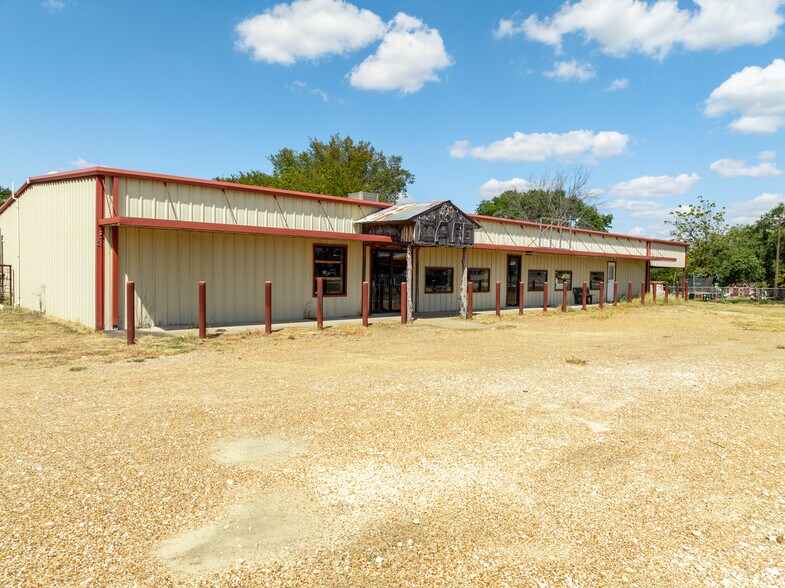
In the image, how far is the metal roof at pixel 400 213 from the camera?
1659cm

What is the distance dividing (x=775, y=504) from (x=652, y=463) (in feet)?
3.01

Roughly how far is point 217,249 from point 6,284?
39.0ft

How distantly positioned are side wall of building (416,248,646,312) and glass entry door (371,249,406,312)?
0.92 metres

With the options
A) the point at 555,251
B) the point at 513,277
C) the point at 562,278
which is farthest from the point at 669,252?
the point at 513,277

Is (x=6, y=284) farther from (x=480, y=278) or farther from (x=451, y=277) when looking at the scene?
(x=480, y=278)

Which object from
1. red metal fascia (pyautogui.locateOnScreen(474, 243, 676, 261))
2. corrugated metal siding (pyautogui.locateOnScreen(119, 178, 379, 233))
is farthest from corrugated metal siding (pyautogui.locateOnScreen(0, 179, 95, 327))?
red metal fascia (pyautogui.locateOnScreen(474, 243, 676, 261))

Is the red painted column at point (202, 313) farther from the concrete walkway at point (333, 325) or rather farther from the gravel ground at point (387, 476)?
the gravel ground at point (387, 476)

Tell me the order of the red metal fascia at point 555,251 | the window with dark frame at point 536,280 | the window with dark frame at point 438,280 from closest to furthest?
the window with dark frame at point 438,280 → the red metal fascia at point 555,251 → the window with dark frame at point 536,280

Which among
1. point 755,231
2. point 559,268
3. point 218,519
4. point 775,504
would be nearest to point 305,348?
point 218,519

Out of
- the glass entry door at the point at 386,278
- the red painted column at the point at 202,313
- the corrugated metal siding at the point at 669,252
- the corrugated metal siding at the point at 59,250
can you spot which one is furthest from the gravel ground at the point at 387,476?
the corrugated metal siding at the point at 669,252

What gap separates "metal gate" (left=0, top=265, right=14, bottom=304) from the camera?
19938 millimetres

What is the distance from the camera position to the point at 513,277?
2403 cm

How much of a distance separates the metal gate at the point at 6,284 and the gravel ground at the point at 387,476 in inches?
555

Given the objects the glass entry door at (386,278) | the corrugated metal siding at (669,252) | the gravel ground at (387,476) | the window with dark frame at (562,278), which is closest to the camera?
the gravel ground at (387,476)
